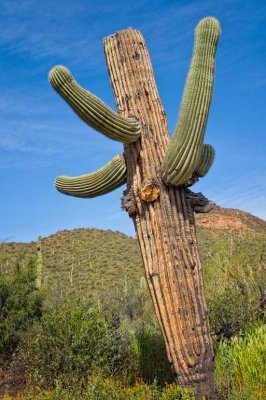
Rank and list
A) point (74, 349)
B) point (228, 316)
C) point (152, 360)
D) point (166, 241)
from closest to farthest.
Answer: point (166, 241) → point (74, 349) → point (152, 360) → point (228, 316)

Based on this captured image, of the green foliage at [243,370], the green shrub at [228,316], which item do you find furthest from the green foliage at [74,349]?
the green shrub at [228,316]

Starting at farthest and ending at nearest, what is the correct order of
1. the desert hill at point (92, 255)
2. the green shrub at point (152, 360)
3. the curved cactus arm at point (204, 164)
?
the desert hill at point (92, 255) → the green shrub at point (152, 360) → the curved cactus arm at point (204, 164)

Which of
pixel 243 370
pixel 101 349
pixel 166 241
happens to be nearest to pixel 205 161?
pixel 166 241

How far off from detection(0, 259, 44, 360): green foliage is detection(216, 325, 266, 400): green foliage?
452 centimetres

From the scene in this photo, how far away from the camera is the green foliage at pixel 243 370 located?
5.73 m

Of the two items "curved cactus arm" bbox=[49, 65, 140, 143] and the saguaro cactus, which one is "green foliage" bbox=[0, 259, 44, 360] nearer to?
the saguaro cactus

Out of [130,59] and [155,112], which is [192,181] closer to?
[155,112]

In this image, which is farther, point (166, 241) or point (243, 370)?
point (243, 370)

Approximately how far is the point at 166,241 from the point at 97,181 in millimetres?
1331

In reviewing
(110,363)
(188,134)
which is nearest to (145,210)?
(188,134)

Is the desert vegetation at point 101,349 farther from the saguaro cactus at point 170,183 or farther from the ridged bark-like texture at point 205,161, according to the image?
the ridged bark-like texture at point 205,161

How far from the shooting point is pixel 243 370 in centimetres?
644

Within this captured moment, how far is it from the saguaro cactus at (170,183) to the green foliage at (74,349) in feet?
5.65

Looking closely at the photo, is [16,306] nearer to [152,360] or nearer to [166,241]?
[152,360]
